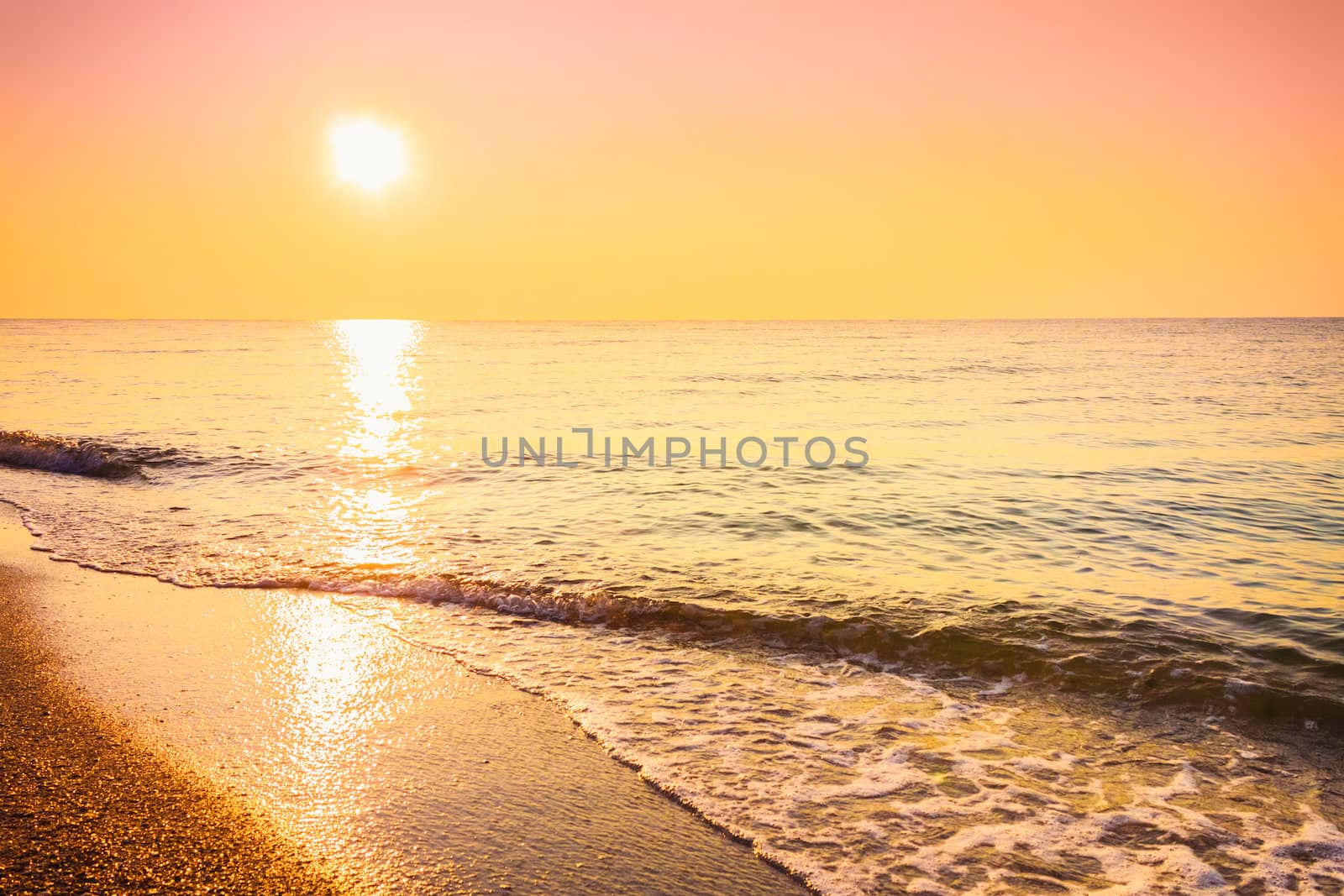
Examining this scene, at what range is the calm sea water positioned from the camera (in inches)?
203

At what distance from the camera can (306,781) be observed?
5211 millimetres

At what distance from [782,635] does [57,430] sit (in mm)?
24566

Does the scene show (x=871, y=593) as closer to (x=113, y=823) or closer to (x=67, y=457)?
(x=113, y=823)

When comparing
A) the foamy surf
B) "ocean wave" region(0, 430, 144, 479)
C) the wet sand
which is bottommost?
the foamy surf

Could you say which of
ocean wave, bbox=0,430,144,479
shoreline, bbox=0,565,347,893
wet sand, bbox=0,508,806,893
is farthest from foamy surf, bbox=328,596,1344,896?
ocean wave, bbox=0,430,144,479

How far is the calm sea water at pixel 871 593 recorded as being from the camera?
16.9 ft

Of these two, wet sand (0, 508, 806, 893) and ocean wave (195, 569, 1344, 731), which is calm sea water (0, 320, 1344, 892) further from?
wet sand (0, 508, 806, 893)

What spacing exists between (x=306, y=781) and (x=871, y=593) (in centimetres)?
640

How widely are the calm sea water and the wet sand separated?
1.70ft

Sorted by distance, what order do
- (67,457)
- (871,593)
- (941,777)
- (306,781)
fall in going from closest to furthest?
(306,781), (941,777), (871,593), (67,457)

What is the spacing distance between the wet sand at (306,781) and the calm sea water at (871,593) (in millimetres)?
519

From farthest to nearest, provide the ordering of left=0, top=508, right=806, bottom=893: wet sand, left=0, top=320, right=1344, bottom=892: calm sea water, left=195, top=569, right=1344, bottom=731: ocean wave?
left=195, top=569, right=1344, bottom=731: ocean wave
left=0, top=320, right=1344, bottom=892: calm sea water
left=0, top=508, right=806, bottom=893: wet sand

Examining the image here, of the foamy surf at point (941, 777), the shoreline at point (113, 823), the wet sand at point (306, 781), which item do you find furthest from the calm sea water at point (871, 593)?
the shoreline at point (113, 823)

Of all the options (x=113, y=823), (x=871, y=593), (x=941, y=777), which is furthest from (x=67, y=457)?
(x=941, y=777)
